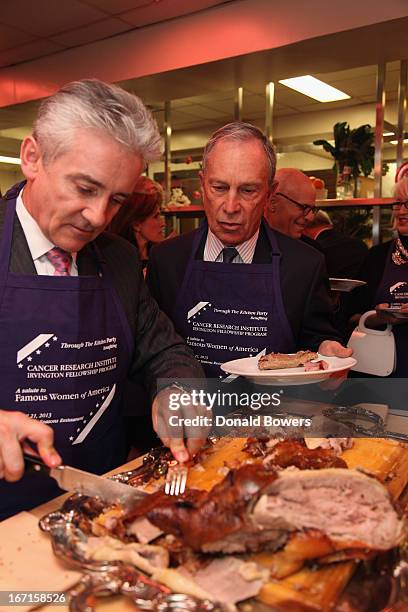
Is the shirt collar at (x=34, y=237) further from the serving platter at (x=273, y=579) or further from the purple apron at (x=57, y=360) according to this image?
the serving platter at (x=273, y=579)

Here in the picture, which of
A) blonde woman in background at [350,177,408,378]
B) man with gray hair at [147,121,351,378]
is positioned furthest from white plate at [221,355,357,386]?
blonde woman in background at [350,177,408,378]

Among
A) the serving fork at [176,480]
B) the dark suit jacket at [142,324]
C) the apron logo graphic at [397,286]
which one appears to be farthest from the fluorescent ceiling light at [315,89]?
the serving fork at [176,480]

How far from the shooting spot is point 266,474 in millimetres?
975

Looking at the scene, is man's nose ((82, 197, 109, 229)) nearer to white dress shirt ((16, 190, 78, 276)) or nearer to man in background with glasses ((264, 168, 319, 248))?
white dress shirt ((16, 190, 78, 276))

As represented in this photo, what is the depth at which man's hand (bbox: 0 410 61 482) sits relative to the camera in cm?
106

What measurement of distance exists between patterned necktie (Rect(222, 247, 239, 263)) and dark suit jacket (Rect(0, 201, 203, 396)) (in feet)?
1.96

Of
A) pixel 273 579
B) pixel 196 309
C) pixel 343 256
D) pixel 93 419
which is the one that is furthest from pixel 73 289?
pixel 343 256

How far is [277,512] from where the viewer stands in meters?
0.92

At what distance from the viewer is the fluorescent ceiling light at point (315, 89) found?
6012 millimetres

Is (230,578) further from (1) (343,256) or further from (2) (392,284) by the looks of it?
(1) (343,256)

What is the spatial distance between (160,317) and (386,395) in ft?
2.58

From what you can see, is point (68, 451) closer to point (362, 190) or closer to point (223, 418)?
point (223, 418)

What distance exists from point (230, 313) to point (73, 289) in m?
0.82

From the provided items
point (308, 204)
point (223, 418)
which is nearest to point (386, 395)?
point (223, 418)
